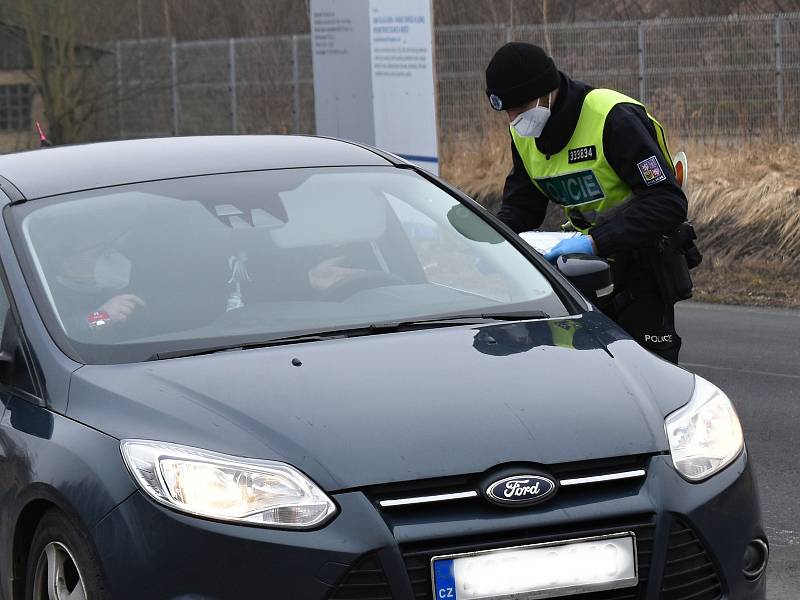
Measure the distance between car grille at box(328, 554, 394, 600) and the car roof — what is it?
177 cm

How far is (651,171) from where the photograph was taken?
5504 millimetres

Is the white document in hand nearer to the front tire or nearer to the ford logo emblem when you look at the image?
the ford logo emblem

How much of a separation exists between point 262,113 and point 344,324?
23.1 meters

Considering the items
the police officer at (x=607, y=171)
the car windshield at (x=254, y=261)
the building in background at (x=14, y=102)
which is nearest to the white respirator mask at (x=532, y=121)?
the police officer at (x=607, y=171)

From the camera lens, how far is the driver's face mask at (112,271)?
13.7 feet

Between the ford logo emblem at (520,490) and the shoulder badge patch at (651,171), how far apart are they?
241 centimetres

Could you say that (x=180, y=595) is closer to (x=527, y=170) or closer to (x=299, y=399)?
(x=299, y=399)

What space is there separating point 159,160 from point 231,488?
5.60ft

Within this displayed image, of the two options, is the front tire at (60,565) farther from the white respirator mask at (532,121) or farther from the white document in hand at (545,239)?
the white respirator mask at (532,121)

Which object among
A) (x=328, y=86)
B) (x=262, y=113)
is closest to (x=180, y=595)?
(x=328, y=86)

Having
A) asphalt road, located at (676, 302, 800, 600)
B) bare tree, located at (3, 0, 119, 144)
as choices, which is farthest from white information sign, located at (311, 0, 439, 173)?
bare tree, located at (3, 0, 119, 144)

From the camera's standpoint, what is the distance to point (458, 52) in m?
21.4

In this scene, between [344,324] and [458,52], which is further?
[458,52]

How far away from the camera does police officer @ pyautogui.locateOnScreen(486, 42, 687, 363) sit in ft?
18.1
